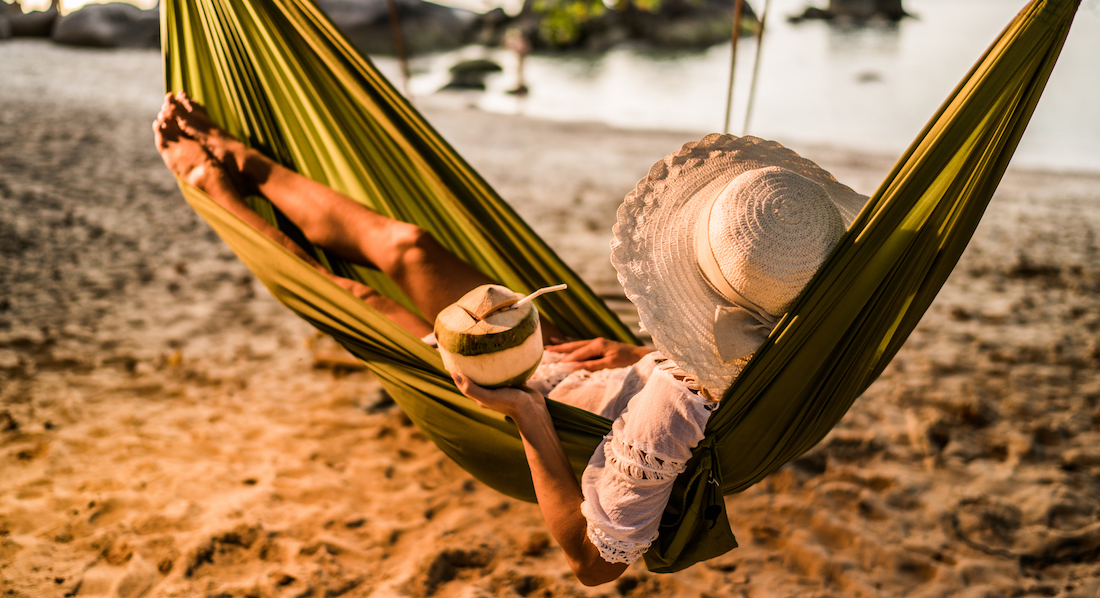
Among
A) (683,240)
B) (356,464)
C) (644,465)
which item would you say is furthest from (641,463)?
(356,464)

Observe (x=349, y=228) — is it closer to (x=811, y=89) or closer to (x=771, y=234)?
(x=771, y=234)

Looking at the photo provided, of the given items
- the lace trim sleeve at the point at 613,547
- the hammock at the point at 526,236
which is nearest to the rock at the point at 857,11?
the hammock at the point at 526,236

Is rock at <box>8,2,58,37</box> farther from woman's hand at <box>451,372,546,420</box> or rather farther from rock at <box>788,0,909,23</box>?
rock at <box>788,0,909,23</box>

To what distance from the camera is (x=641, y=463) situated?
969 millimetres

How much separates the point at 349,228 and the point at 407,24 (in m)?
14.3

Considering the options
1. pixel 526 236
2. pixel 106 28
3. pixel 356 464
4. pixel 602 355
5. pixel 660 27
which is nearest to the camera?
pixel 602 355

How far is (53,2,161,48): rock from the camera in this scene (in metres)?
10.2

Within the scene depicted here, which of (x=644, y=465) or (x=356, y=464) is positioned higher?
(x=644, y=465)

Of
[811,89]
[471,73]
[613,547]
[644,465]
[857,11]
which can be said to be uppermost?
[857,11]

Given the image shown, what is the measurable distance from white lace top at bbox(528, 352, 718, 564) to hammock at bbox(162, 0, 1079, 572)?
5cm

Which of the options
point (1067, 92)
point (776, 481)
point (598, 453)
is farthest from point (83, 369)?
point (1067, 92)

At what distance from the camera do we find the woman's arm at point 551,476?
40.1 inches

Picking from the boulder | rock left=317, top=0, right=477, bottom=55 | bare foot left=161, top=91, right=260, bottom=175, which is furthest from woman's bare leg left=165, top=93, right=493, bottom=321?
the boulder

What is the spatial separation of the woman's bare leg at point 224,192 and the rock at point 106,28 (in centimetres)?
1006
